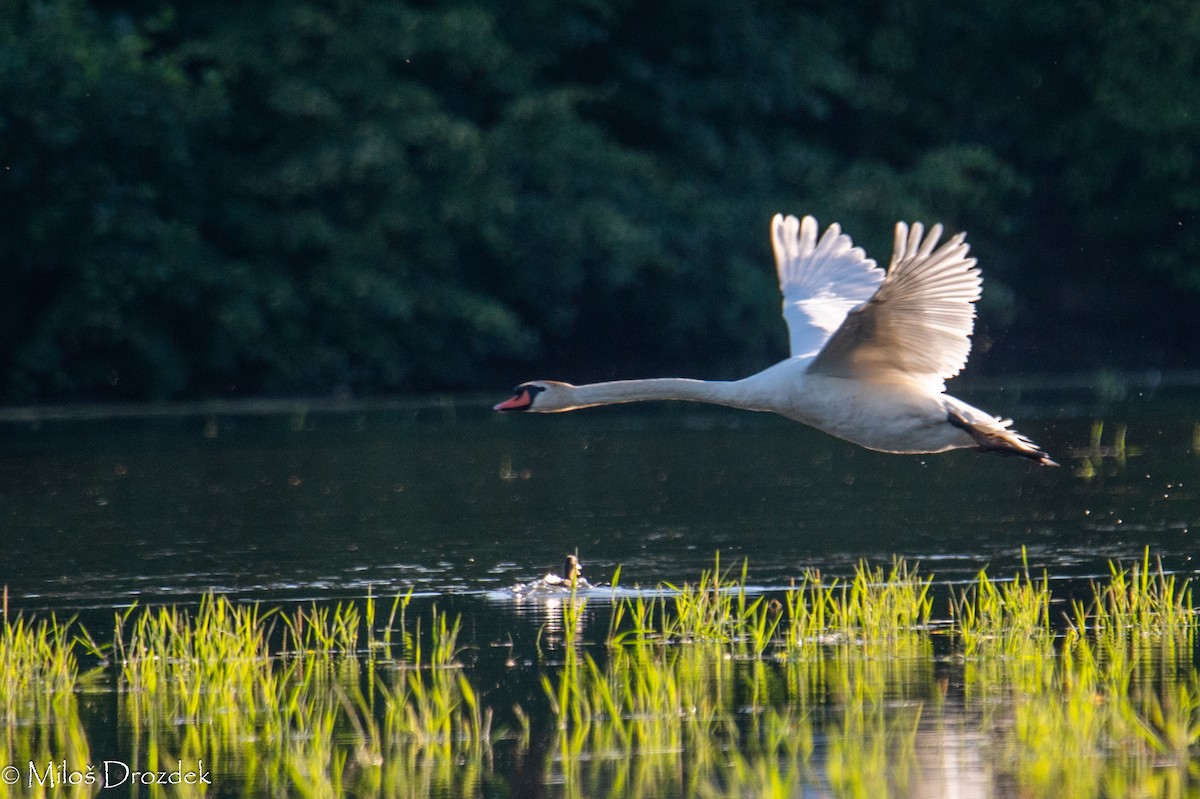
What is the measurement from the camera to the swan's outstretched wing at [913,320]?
8.18 meters

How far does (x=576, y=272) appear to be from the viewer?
1099 inches

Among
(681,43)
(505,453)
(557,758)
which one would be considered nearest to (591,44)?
(681,43)

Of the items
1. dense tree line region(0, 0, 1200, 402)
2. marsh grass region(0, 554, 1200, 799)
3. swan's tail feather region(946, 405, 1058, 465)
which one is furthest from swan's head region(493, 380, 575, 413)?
dense tree line region(0, 0, 1200, 402)

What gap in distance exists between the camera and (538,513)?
1352 centimetres

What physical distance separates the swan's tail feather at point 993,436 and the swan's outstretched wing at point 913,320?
1.03 feet

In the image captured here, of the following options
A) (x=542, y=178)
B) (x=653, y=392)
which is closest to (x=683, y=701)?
(x=653, y=392)

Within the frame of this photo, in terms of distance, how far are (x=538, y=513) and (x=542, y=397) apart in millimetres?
4656

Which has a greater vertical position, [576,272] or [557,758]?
[576,272]

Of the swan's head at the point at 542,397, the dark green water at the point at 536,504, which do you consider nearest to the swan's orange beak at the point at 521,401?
the swan's head at the point at 542,397

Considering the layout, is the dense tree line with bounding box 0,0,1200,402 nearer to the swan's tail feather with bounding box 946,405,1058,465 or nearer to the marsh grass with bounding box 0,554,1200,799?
the marsh grass with bounding box 0,554,1200,799

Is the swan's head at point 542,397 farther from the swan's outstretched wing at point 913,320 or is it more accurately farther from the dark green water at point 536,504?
the dark green water at point 536,504

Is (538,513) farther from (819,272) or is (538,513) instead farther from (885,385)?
(885,385)

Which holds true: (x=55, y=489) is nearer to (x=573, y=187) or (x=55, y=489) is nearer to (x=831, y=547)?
(x=831, y=547)

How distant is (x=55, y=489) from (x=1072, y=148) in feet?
74.3
